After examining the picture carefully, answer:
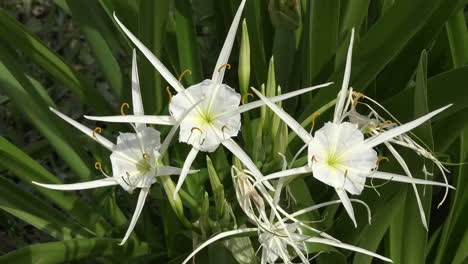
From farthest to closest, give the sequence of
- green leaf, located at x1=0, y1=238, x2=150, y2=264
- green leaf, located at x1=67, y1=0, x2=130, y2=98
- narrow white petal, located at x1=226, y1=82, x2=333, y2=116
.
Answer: green leaf, located at x1=67, y1=0, x2=130, y2=98
green leaf, located at x1=0, y1=238, x2=150, y2=264
narrow white petal, located at x1=226, y1=82, x2=333, y2=116

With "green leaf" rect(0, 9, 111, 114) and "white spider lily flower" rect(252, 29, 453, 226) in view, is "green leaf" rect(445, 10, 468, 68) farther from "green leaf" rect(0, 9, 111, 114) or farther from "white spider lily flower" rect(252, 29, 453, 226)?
"green leaf" rect(0, 9, 111, 114)

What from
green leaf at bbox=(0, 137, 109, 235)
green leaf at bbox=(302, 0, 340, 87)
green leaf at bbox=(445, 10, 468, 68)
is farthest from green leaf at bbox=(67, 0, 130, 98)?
green leaf at bbox=(445, 10, 468, 68)

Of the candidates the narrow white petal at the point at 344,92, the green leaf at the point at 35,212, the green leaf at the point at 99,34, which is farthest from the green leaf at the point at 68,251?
the narrow white petal at the point at 344,92

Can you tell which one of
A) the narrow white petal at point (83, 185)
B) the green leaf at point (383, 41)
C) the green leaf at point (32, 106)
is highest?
the green leaf at point (32, 106)

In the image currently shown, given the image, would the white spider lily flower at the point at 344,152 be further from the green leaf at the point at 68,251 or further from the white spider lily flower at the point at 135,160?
the green leaf at the point at 68,251

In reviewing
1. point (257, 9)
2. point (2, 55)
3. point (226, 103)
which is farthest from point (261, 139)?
point (2, 55)

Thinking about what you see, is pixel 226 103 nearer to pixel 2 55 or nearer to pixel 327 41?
pixel 327 41
